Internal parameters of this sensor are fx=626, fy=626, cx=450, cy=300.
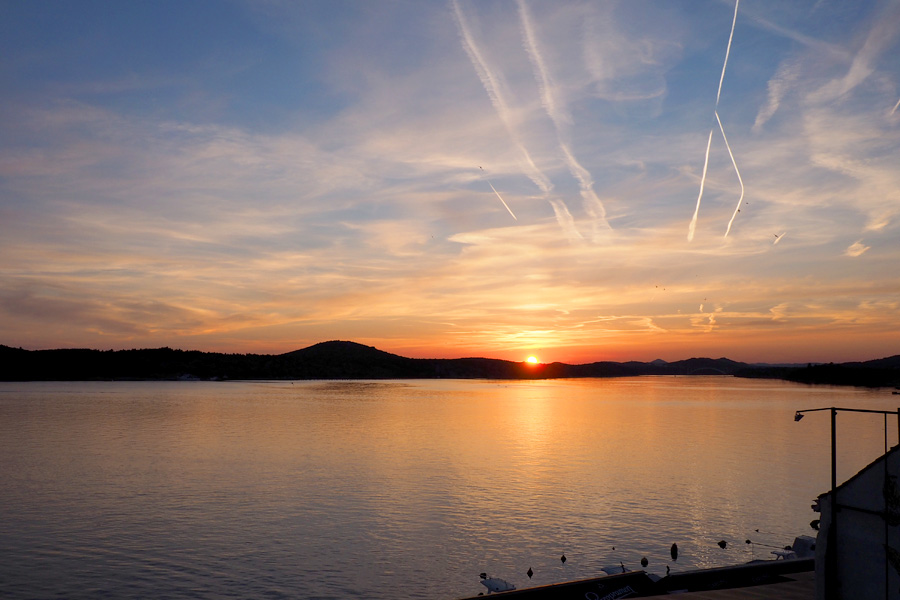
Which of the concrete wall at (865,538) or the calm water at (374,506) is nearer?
the concrete wall at (865,538)

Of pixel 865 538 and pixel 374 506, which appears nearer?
pixel 865 538

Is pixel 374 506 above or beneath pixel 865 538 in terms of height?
beneath

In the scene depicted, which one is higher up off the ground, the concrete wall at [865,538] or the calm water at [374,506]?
the concrete wall at [865,538]

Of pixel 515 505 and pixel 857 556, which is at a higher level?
pixel 857 556

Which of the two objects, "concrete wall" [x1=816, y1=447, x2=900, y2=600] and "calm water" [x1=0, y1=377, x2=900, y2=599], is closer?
"concrete wall" [x1=816, y1=447, x2=900, y2=600]

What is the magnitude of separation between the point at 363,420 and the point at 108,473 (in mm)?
52771

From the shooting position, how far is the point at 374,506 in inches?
1487

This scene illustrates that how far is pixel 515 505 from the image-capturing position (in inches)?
1506

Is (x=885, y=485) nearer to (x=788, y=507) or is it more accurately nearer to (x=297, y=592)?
(x=297, y=592)

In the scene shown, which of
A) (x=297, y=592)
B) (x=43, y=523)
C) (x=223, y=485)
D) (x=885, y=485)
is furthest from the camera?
(x=223, y=485)

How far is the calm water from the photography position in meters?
25.6

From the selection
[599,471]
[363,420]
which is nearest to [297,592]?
[599,471]

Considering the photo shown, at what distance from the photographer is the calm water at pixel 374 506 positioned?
25562 millimetres

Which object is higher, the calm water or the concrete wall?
the concrete wall
